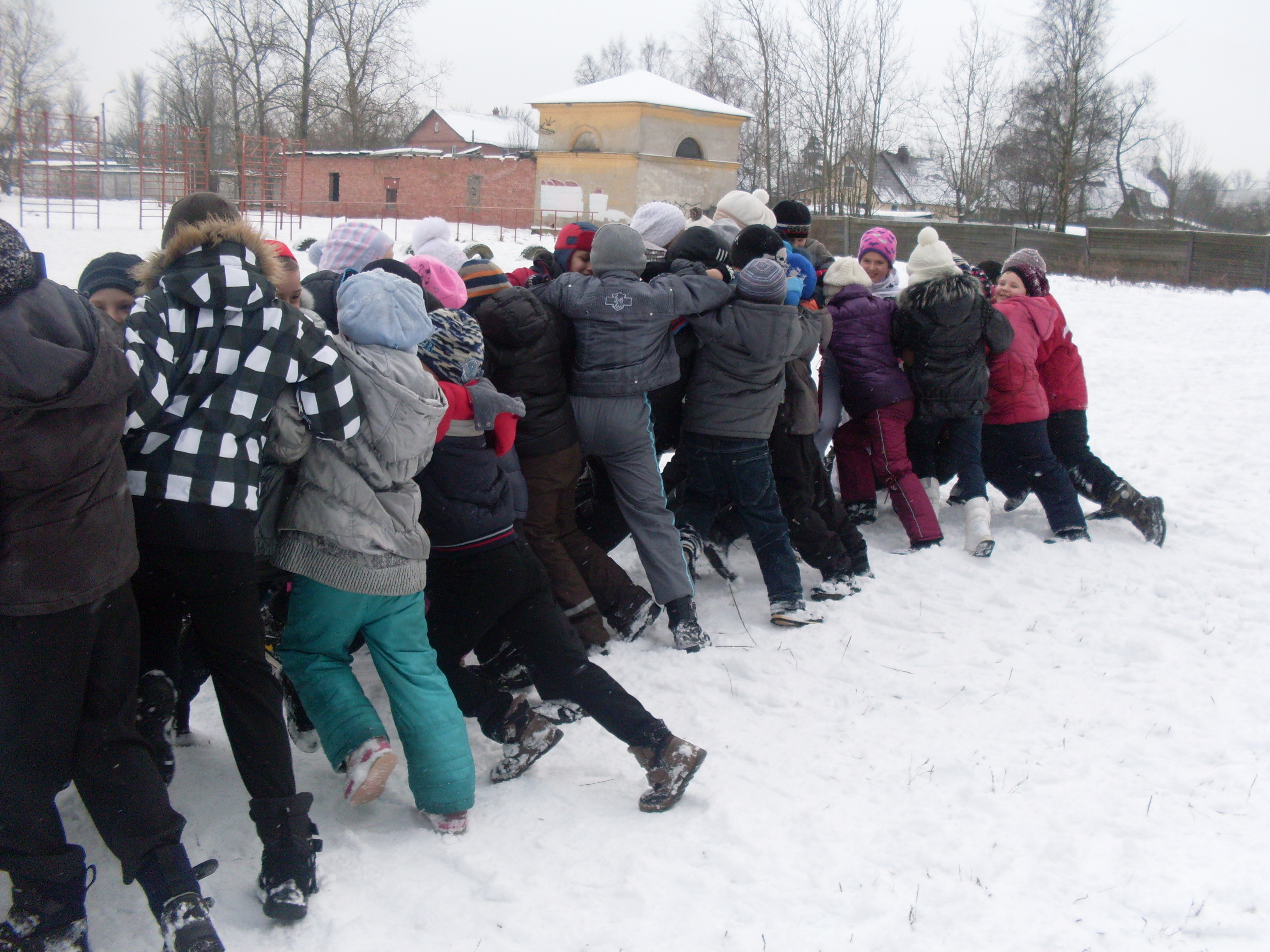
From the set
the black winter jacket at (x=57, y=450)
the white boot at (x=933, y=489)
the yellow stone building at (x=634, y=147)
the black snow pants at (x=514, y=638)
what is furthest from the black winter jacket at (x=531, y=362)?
the yellow stone building at (x=634, y=147)

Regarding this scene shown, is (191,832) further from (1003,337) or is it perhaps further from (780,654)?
(1003,337)

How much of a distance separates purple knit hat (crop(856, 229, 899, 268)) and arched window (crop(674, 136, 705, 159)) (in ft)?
99.9

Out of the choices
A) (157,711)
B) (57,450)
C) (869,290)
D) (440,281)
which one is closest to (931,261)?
(869,290)

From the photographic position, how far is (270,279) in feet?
9.21

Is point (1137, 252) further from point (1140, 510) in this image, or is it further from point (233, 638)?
point (233, 638)

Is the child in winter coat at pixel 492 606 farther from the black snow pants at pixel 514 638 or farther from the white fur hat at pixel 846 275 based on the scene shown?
the white fur hat at pixel 846 275

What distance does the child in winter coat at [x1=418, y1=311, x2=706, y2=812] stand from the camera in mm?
3246

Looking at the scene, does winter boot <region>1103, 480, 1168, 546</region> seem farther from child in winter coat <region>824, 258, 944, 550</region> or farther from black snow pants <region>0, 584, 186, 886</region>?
black snow pants <region>0, 584, 186, 886</region>

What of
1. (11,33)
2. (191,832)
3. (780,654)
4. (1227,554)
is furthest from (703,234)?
(11,33)

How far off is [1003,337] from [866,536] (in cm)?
151

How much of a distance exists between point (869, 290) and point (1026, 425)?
134 centimetres

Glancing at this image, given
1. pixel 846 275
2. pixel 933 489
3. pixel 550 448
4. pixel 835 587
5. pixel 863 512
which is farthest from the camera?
pixel 933 489

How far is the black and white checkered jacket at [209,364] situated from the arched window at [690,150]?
113ft

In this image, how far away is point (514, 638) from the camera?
3.40 metres
